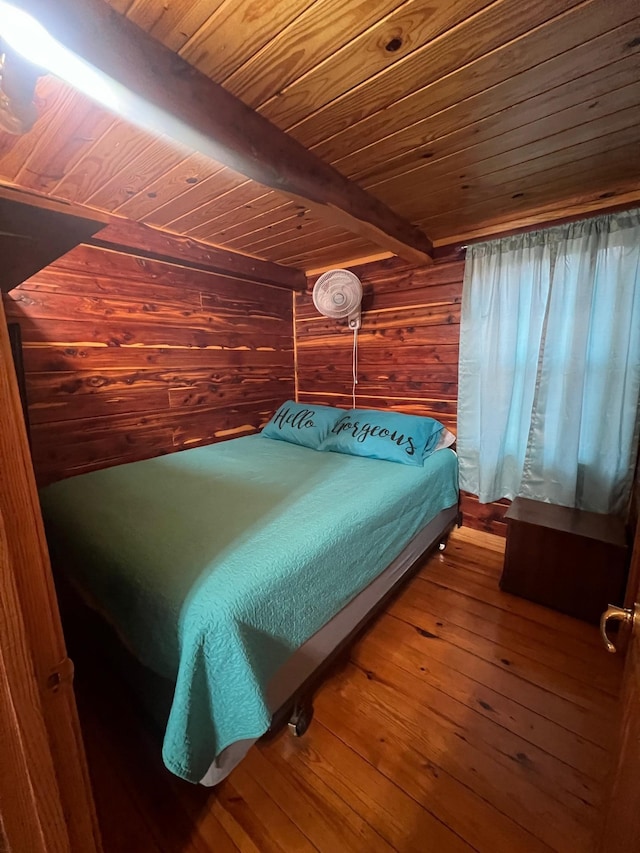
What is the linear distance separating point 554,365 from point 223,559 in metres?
2.03

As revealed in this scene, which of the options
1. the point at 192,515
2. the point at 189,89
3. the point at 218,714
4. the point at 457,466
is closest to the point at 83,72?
the point at 189,89

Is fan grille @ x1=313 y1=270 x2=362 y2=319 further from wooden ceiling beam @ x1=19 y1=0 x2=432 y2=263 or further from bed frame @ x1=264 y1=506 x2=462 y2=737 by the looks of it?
bed frame @ x1=264 y1=506 x2=462 y2=737

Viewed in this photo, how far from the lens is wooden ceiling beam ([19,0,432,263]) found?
861mm

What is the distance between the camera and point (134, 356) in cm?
228

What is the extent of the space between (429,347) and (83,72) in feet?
7.18

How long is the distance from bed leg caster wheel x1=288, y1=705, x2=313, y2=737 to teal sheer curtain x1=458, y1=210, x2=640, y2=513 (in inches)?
65.0

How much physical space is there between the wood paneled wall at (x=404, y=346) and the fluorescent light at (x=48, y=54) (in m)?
2.02

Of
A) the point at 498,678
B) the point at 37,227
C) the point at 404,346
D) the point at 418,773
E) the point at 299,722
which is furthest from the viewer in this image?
the point at 404,346

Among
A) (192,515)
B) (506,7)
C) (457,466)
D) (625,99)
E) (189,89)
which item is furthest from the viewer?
(457,466)

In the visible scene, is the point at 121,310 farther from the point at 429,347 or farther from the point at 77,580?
the point at 429,347

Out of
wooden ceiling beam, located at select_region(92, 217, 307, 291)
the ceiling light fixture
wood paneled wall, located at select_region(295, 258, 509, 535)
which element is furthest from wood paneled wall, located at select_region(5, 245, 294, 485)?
the ceiling light fixture

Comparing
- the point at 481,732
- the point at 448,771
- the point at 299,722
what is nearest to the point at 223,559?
the point at 299,722

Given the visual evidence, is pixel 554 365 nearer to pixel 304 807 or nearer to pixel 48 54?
pixel 304 807

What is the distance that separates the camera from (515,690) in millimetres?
1438
